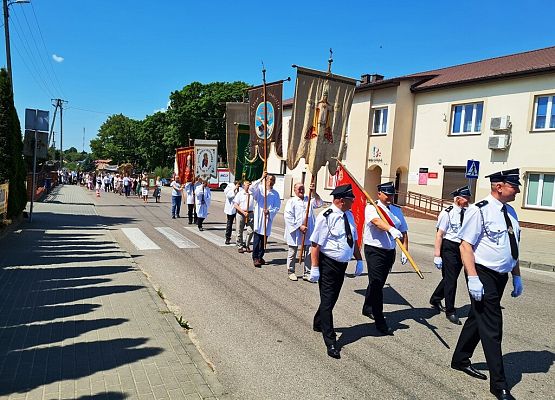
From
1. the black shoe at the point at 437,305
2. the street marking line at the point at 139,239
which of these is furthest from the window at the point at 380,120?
the black shoe at the point at 437,305

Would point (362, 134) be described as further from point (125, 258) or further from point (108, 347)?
point (108, 347)

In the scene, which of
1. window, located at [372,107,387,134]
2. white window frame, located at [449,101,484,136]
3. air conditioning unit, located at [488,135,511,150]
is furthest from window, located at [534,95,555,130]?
window, located at [372,107,387,134]

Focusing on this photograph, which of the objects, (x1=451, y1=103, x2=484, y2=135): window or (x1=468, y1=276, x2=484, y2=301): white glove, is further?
(x1=451, y1=103, x2=484, y2=135): window

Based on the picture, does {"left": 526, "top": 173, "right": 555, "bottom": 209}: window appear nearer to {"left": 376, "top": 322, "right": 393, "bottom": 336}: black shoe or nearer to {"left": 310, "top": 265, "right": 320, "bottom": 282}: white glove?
{"left": 376, "top": 322, "right": 393, "bottom": 336}: black shoe

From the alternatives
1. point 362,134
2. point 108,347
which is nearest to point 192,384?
point 108,347

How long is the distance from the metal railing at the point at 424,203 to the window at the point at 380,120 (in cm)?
453

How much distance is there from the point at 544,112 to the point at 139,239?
19.2 meters

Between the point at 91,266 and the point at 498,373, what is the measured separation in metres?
6.97

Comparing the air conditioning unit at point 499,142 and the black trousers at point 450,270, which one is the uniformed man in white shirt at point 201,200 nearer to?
the black trousers at point 450,270

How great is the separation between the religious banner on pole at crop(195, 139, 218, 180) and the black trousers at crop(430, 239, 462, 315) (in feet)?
35.0

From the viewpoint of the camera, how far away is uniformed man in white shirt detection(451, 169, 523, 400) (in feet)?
12.4

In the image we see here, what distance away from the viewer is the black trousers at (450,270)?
19.5 feet

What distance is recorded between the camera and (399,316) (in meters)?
5.97

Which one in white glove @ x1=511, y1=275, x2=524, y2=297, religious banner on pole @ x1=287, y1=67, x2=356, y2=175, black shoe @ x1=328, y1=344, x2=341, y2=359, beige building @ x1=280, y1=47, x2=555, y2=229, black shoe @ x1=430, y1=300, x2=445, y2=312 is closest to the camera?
white glove @ x1=511, y1=275, x2=524, y2=297
